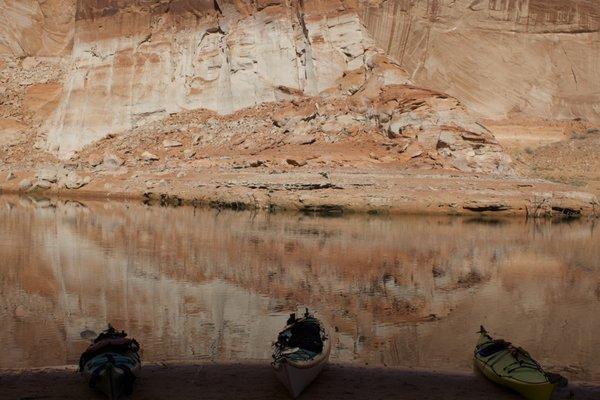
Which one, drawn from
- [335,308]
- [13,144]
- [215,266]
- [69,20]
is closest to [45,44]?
[69,20]

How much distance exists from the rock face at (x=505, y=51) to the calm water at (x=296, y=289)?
18.3 metres

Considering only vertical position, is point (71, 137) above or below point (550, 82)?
below

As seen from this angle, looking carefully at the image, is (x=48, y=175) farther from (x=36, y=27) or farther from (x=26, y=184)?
(x=36, y=27)

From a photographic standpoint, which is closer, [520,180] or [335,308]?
[335,308]

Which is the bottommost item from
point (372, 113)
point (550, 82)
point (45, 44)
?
point (372, 113)

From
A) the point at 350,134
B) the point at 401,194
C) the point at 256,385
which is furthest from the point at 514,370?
the point at 350,134

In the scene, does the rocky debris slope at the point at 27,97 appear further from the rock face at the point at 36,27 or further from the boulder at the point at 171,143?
the boulder at the point at 171,143

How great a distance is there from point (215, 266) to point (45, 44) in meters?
46.5

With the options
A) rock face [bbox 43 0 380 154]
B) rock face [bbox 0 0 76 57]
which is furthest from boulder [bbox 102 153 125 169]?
rock face [bbox 0 0 76 57]

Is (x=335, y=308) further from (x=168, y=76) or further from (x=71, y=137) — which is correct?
(x=71, y=137)

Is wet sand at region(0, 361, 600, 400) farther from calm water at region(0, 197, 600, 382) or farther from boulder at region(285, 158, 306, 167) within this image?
boulder at region(285, 158, 306, 167)

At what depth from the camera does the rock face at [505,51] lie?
41125 mm

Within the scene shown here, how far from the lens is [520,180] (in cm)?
2945

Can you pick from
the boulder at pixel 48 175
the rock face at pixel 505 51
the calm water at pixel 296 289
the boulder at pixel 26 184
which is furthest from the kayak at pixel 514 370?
the boulder at pixel 26 184
